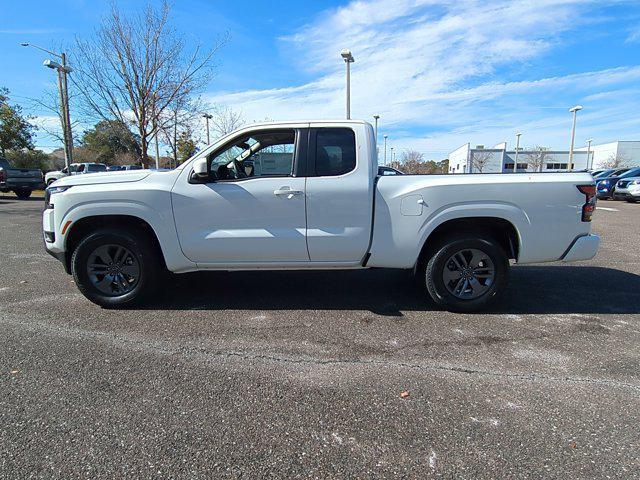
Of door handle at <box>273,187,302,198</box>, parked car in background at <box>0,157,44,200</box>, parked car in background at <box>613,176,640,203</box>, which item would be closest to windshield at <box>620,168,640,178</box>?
parked car in background at <box>613,176,640,203</box>

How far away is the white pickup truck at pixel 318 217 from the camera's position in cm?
419

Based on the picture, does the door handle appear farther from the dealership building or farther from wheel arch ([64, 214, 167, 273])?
the dealership building

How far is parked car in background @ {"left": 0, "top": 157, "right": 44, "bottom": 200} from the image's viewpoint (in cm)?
1892

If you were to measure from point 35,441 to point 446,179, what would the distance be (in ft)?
12.8

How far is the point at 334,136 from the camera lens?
4375 mm

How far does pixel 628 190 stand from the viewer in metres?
18.5

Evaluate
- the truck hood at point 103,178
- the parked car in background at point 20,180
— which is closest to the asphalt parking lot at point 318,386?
the truck hood at point 103,178

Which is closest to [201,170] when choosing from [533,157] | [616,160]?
[533,157]

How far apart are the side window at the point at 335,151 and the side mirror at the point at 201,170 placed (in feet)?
3.73

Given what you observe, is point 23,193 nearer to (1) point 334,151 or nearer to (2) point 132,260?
(2) point 132,260

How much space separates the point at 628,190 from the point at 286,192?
20221mm

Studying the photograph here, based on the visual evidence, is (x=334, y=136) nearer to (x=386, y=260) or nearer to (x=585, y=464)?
(x=386, y=260)

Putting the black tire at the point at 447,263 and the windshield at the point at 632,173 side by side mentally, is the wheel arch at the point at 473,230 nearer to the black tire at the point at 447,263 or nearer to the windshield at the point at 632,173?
the black tire at the point at 447,263

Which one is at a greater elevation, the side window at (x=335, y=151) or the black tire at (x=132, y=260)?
the side window at (x=335, y=151)
